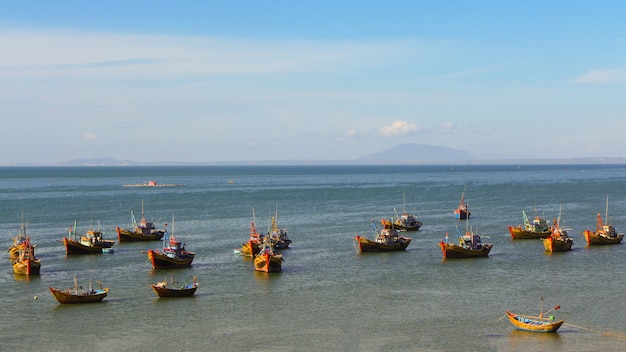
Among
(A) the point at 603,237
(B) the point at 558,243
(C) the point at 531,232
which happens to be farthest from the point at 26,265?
(A) the point at 603,237

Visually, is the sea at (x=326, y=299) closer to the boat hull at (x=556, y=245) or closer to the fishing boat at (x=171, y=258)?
the boat hull at (x=556, y=245)

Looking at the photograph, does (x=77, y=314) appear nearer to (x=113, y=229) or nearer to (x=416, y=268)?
(x=416, y=268)

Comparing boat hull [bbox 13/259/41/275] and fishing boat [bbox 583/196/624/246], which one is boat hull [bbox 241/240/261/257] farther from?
fishing boat [bbox 583/196/624/246]

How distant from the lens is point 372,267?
83750 millimetres

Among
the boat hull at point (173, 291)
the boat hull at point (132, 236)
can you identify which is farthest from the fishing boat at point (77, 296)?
the boat hull at point (132, 236)

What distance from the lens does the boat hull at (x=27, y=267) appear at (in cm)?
7712

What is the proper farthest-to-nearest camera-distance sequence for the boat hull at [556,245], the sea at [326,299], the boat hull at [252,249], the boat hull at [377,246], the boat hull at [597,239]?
the boat hull at [597,239] → the boat hull at [377,246] → the boat hull at [556,245] → the boat hull at [252,249] → the sea at [326,299]

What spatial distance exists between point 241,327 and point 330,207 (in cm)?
11543

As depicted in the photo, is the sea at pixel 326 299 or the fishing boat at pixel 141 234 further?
the fishing boat at pixel 141 234

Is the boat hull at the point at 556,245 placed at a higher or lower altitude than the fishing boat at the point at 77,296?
higher

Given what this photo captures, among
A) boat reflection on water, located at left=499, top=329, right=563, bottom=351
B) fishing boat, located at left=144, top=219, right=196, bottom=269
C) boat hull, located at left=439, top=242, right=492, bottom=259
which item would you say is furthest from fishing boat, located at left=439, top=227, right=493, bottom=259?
boat reflection on water, located at left=499, top=329, right=563, bottom=351

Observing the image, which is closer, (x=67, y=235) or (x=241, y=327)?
(x=241, y=327)

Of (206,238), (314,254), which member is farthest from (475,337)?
(206,238)

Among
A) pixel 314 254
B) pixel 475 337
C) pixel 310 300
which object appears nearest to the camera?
pixel 475 337
